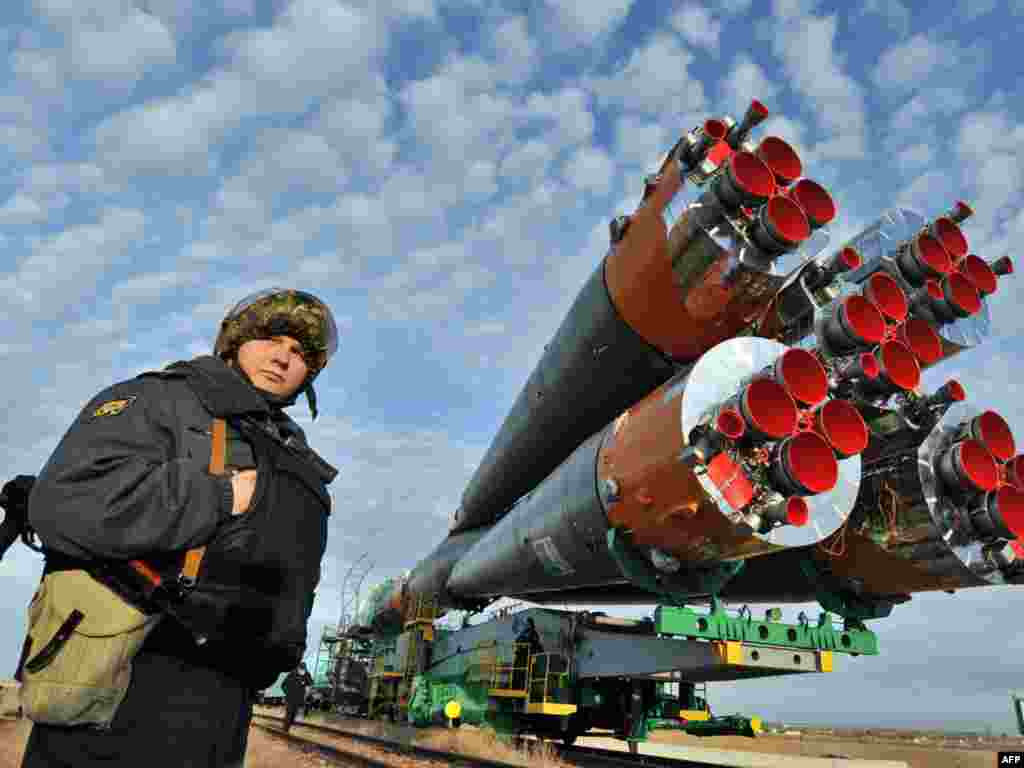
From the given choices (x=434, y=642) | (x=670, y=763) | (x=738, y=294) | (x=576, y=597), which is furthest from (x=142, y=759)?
(x=434, y=642)

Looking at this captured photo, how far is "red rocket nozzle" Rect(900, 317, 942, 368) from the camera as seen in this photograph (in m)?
7.54

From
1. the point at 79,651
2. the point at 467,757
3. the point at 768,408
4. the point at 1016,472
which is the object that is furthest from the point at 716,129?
the point at 467,757

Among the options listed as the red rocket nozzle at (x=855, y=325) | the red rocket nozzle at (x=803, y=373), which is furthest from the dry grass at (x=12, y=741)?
the red rocket nozzle at (x=855, y=325)

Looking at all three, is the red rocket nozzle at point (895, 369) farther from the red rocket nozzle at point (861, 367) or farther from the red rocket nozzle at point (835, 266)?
the red rocket nozzle at point (835, 266)

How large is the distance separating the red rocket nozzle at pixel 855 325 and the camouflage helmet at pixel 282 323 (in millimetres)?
6037

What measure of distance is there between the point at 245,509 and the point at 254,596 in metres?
0.21

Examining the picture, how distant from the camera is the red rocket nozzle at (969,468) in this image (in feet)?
23.0

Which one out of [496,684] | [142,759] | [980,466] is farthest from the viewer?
[496,684]

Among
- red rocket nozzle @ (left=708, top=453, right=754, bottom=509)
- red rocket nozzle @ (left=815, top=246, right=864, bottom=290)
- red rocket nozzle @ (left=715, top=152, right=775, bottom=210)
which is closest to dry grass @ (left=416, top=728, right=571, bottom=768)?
red rocket nozzle @ (left=708, top=453, right=754, bottom=509)

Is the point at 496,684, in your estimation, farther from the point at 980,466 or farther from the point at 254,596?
the point at 254,596

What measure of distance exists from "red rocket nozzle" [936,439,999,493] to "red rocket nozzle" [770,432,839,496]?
5.85 ft

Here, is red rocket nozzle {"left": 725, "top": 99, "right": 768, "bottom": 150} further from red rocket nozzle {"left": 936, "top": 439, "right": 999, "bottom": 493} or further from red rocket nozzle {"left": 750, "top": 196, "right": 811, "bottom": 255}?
red rocket nozzle {"left": 936, "top": 439, "right": 999, "bottom": 493}

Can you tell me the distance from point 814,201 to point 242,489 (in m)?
7.30

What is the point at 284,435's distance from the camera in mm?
2105
